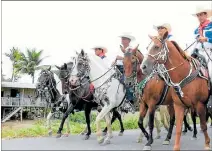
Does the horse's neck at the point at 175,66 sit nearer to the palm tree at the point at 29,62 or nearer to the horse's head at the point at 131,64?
the horse's head at the point at 131,64

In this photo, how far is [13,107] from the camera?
111 feet

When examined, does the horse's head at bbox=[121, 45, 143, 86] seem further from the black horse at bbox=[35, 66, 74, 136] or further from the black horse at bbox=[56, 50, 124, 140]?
the black horse at bbox=[35, 66, 74, 136]

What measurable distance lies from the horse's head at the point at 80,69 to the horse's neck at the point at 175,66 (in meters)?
2.86

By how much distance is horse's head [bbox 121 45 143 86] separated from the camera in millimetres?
7637

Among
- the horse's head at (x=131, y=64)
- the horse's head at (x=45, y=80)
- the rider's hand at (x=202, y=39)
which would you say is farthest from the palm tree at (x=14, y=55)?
the rider's hand at (x=202, y=39)

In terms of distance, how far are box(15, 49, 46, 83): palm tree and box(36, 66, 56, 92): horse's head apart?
31.2 m

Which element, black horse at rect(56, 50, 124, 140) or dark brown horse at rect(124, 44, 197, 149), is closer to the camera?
dark brown horse at rect(124, 44, 197, 149)

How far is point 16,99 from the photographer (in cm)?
3309

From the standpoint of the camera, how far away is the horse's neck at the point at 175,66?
655 cm

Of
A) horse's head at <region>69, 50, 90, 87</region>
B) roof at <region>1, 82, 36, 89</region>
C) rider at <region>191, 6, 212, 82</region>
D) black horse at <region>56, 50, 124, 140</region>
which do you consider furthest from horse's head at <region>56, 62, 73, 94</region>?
roof at <region>1, 82, 36, 89</region>

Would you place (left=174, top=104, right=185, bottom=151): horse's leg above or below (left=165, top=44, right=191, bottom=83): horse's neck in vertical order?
below

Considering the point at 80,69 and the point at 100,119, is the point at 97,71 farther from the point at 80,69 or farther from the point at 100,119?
the point at 100,119

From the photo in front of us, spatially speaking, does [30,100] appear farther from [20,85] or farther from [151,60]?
[151,60]

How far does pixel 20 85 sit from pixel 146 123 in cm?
2651
